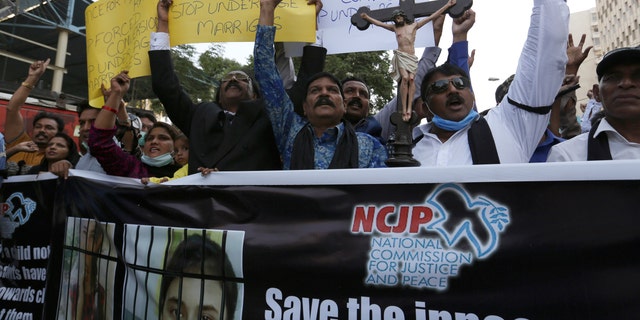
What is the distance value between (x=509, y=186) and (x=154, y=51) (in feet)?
7.54

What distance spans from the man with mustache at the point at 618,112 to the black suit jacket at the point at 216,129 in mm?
1493

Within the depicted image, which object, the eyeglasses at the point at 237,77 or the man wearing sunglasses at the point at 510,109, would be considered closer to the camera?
the man wearing sunglasses at the point at 510,109

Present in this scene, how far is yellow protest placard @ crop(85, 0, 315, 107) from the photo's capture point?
2.86 meters

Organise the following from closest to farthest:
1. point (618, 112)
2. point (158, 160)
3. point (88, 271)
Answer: point (618, 112) < point (88, 271) < point (158, 160)

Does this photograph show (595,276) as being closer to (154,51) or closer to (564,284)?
(564,284)

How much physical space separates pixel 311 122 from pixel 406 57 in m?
0.69

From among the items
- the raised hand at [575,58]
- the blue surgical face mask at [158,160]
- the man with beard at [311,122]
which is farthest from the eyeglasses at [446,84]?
the blue surgical face mask at [158,160]

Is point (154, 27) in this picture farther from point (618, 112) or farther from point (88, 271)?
point (618, 112)

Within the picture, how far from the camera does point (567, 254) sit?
1387 mm

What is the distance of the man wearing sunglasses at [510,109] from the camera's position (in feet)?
6.40

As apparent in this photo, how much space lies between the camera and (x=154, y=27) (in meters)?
3.06

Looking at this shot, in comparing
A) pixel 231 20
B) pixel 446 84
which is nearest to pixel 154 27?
pixel 231 20

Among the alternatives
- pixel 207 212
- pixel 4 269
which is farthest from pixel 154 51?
pixel 4 269

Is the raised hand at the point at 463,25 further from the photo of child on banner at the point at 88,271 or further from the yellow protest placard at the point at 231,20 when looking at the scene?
the photo of child on banner at the point at 88,271
